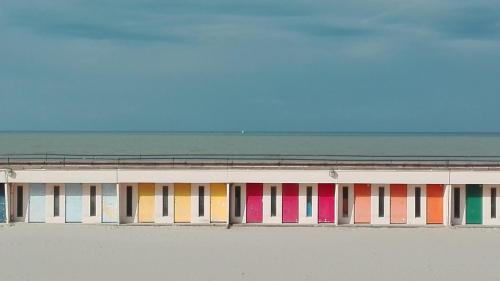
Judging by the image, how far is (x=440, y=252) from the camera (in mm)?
24766

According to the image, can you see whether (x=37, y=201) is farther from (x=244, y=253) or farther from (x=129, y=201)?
(x=244, y=253)

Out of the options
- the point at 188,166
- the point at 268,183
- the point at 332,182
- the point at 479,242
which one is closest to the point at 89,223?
the point at 188,166

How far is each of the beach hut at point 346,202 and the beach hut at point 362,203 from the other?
187 millimetres

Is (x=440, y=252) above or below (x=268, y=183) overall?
below

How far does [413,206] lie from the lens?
99.5 feet

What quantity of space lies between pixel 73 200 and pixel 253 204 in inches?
333

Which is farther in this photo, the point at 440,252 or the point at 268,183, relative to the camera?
the point at 268,183

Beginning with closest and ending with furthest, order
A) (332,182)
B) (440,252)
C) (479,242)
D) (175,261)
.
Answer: (175,261) < (440,252) < (479,242) < (332,182)

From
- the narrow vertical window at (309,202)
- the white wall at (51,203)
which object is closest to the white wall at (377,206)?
the narrow vertical window at (309,202)

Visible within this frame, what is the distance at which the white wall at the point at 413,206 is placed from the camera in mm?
30266

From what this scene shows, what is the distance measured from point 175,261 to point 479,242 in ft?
41.1

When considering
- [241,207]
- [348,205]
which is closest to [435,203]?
[348,205]

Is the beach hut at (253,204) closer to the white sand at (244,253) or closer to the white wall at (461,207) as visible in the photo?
the white sand at (244,253)

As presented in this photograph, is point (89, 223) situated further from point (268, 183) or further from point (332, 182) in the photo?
point (332, 182)
